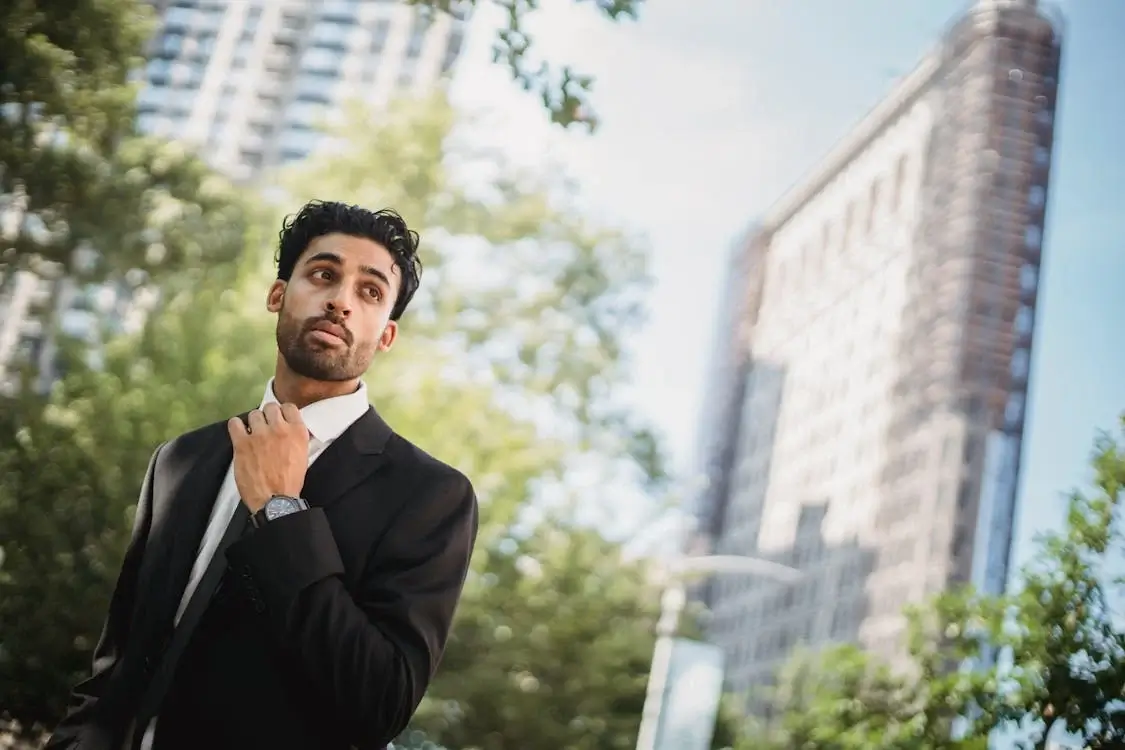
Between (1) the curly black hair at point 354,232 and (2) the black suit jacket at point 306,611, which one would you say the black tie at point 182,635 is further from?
(1) the curly black hair at point 354,232

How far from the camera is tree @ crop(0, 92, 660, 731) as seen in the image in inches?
348

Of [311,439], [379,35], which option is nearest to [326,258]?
[311,439]

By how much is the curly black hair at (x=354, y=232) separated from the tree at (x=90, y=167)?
4780mm

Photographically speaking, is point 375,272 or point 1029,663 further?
point 1029,663

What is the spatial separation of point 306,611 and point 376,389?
8502mm

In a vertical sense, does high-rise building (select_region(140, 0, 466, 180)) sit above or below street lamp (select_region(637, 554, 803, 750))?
above

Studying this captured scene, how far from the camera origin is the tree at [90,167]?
21.6ft

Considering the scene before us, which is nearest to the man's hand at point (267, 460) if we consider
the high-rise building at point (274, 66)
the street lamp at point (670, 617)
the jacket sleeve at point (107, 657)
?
the jacket sleeve at point (107, 657)

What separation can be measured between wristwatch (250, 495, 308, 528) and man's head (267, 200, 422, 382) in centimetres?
23

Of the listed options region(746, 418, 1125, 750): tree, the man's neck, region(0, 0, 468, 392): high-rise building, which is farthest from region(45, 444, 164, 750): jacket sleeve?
region(0, 0, 468, 392): high-rise building

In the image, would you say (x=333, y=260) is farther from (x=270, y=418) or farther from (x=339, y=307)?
(x=270, y=418)

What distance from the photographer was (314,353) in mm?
1490

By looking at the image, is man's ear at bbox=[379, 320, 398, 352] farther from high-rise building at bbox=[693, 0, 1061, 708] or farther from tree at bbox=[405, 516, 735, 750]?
high-rise building at bbox=[693, 0, 1061, 708]

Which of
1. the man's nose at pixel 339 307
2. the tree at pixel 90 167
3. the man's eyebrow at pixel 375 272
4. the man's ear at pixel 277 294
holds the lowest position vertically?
the man's nose at pixel 339 307
